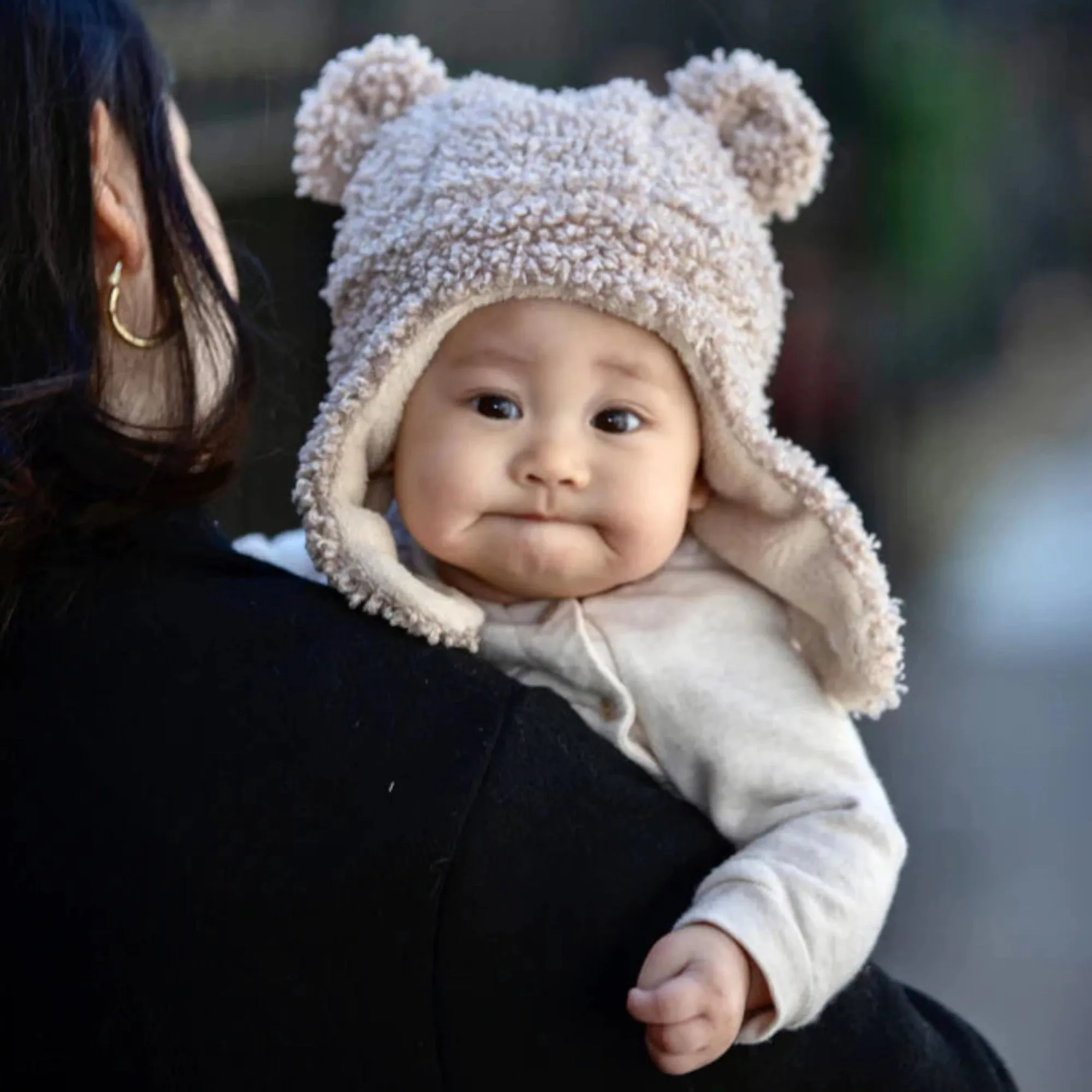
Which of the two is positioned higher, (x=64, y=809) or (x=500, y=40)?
(x=500, y=40)

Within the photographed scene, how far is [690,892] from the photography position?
699 millimetres

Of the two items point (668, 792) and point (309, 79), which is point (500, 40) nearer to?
point (309, 79)

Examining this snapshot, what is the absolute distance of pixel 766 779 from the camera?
0.76 m

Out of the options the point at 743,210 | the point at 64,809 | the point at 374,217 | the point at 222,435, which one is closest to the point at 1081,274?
the point at 743,210

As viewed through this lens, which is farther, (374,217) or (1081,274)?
(1081,274)

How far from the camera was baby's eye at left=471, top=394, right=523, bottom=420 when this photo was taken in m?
0.80

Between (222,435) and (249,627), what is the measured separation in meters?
0.13

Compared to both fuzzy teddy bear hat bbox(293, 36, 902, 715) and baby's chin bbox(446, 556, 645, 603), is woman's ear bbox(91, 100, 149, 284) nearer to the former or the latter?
fuzzy teddy bear hat bbox(293, 36, 902, 715)

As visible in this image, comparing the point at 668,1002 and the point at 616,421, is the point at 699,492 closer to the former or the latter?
the point at 616,421

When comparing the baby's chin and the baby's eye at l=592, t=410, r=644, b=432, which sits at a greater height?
the baby's eye at l=592, t=410, r=644, b=432

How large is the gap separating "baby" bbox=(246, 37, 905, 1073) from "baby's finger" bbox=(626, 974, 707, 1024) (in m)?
0.10

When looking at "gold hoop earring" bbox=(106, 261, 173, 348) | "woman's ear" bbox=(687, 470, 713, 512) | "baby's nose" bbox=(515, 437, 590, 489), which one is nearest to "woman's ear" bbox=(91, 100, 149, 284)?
"gold hoop earring" bbox=(106, 261, 173, 348)

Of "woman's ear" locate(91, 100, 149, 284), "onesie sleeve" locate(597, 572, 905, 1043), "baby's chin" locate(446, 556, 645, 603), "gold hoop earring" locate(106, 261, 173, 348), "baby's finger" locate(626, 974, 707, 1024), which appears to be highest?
"woman's ear" locate(91, 100, 149, 284)

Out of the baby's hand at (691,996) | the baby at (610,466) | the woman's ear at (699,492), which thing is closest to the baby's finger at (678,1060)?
the baby's hand at (691,996)
